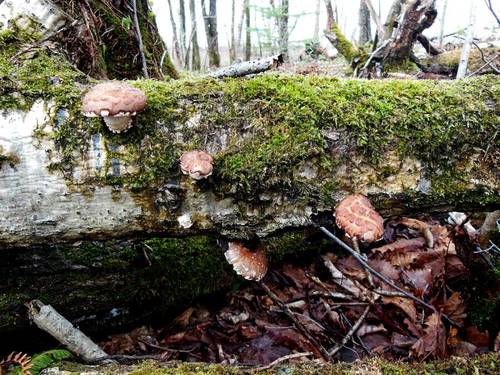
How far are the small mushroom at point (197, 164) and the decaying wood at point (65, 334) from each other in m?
1.62

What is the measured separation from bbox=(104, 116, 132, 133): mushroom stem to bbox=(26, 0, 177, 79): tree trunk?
1.37m

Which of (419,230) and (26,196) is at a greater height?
(26,196)

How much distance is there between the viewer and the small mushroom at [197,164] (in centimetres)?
202

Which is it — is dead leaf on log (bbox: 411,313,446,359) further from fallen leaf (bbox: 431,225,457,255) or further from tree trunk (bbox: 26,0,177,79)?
tree trunk (bbox: 26,0,177,79)

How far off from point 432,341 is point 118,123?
2.95 metres

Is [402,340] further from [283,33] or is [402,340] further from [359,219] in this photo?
[283,33]

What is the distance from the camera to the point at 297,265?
4.42m

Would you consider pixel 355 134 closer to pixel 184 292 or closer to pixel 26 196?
pixel 26 196

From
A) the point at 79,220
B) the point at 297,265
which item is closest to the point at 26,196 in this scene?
the point at 79,220

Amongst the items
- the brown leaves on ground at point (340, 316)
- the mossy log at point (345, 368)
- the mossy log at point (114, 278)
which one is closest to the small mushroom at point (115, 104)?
the mossy log at point (345, 368)

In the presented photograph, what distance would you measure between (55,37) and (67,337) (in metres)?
2.31

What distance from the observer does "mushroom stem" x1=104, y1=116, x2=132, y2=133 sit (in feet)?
6.97

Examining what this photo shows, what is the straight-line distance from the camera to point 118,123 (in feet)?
7.02

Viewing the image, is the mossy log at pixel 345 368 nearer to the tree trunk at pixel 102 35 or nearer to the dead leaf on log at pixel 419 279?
the dead leaf on log at pixel 419 279
